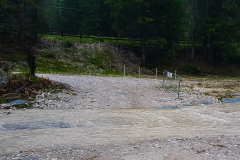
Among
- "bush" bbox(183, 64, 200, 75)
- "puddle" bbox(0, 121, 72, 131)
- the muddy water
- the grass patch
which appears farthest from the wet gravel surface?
"bush" bbox(183, 64, 200, 75)

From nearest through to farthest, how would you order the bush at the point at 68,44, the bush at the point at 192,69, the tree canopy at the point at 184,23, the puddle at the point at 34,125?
1. the puddle at the point at 34,125
2. the bush at the point at 192,69
3. the bush at the point at 68,44
4. the tree canopy at the point at 184,23

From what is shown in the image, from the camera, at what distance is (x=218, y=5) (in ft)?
117

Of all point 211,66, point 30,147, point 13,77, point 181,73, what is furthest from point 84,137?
point 211,66

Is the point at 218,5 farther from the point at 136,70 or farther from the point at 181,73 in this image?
the point at 136,70

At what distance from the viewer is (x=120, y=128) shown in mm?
10445

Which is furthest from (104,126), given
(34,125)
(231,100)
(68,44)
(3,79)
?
(68,44)

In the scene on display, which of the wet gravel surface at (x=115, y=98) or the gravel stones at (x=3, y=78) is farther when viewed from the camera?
the gravel stones at (x=3, y=78)

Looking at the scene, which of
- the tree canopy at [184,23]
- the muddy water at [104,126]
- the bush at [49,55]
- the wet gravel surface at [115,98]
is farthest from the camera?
the tree canopy at [184,23]

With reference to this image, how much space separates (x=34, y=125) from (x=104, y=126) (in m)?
3.18

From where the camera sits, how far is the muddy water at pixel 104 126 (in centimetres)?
871

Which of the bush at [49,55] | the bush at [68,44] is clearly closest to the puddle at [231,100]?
the bush at [49,55]

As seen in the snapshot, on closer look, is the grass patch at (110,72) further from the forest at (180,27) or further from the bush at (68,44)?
the bush at (68,44)

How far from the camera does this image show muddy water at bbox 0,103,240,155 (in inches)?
343

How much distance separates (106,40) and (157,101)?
2443 centimetres
